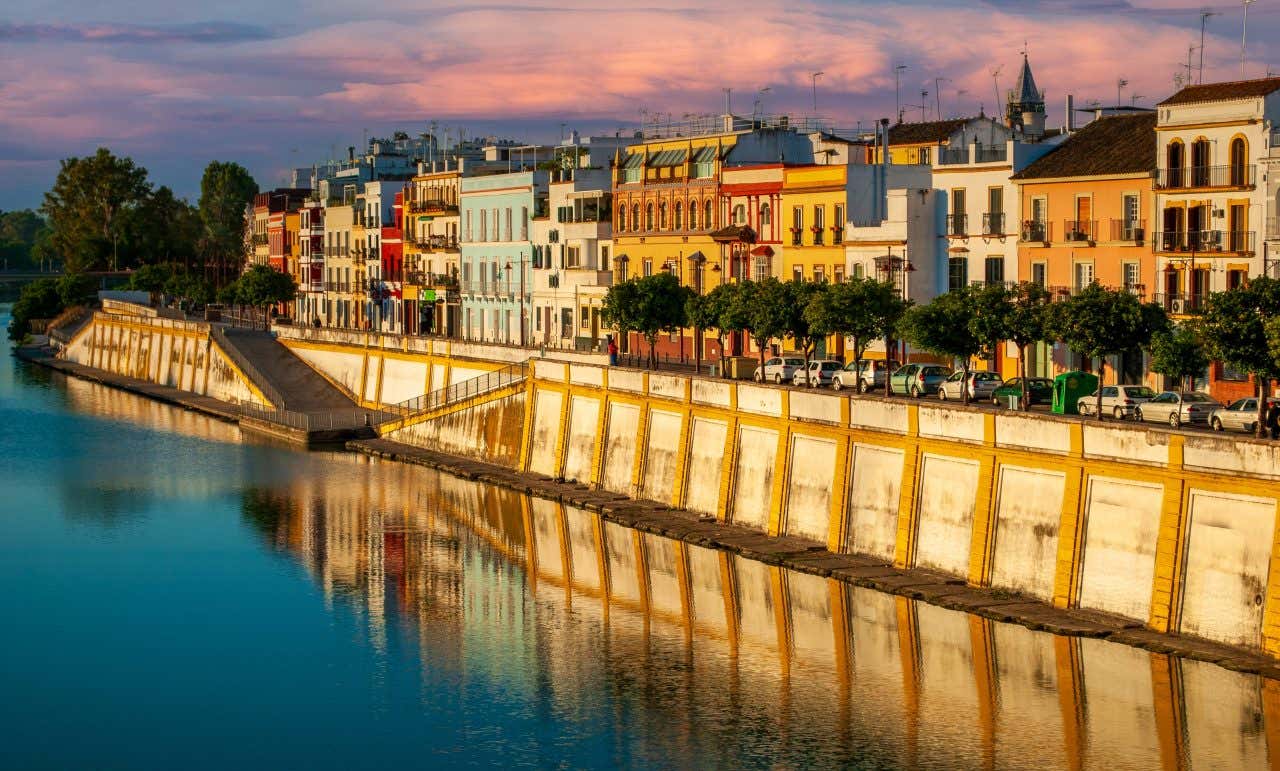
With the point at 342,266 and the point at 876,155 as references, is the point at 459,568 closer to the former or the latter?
the point at 876,155

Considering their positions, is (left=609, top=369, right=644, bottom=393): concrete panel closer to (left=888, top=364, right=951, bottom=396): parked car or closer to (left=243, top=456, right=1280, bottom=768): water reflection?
(left=243, top=456, right=1280, bottom=768): water reflection

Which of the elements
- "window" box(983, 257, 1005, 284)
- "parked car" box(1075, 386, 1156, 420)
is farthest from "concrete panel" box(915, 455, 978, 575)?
"window" box(983, 257, 1005, 284)

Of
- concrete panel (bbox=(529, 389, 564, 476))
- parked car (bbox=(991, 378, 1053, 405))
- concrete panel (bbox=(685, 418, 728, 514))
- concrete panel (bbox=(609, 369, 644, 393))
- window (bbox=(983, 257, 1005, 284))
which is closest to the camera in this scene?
concrete panel (bbox=(685, 418, 728, 514))

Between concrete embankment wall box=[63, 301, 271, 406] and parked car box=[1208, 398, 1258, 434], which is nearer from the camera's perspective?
parked car box=[1208, 398, 1258, 434]

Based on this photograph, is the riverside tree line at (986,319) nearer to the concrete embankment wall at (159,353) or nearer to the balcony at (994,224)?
the balcony at (994,224)

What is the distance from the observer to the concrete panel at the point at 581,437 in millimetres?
70375

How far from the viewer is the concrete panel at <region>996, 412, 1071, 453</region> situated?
46.4 metres

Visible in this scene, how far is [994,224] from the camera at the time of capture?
78250 mm

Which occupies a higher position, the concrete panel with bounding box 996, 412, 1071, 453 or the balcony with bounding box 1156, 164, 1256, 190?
the balcony with bounding box 1156, 164, 1256, 190

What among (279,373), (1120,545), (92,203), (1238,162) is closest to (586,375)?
(1238,162)

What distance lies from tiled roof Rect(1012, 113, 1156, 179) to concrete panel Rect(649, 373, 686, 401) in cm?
2002

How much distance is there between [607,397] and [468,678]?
25.8 m

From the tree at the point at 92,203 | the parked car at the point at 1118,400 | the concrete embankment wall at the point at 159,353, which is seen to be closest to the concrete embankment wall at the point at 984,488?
the parked car at the point at 1118,400

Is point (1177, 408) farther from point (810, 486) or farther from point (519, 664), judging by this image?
point (519, 664)
